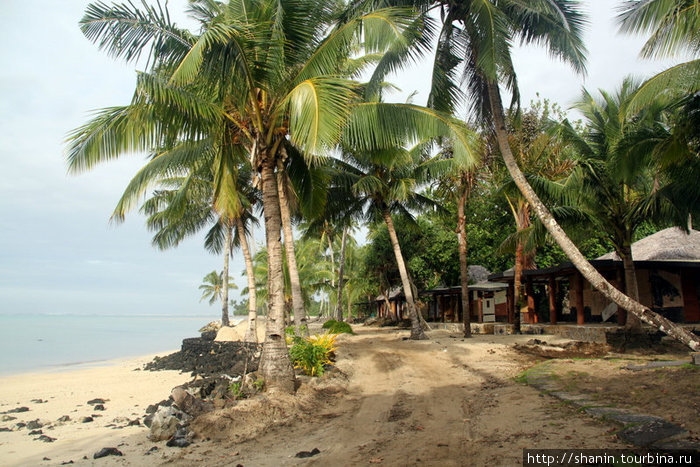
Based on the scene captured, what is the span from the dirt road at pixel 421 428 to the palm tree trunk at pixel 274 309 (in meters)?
0.83

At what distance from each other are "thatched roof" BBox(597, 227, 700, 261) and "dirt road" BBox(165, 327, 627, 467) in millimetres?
11124

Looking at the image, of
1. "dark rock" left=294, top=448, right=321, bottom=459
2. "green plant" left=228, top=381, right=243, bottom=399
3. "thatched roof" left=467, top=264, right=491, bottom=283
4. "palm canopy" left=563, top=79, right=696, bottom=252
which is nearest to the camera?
"dark rock" left=294, top=448, right=321, bottom=459

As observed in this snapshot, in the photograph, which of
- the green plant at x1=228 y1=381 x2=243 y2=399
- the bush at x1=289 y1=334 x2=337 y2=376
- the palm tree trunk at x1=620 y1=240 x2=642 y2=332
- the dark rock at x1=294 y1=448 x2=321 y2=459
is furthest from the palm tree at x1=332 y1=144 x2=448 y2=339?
the dark rock at x1=294 y1=448 x2=321 y2=459

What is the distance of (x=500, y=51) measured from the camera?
8375 millimetres

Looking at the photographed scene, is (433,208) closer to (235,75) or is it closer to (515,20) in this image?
(515,20)

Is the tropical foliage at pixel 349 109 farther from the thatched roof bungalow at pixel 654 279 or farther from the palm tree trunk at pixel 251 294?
the palm tree trunk at pixel 251 294

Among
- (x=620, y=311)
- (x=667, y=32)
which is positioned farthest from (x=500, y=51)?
(x=620, y=311)

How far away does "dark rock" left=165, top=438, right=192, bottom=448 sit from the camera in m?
5.63

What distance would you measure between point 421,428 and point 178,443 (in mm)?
3090

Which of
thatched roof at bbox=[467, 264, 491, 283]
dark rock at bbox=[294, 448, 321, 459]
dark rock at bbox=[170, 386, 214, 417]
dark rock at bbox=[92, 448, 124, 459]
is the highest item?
thatched roof at bbox=[467, 264, 491, 283]

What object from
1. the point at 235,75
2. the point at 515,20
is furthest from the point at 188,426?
the point at 515,20

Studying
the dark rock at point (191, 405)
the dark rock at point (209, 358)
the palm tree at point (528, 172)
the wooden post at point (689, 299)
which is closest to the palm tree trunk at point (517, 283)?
the palm tree at point (528, 172)

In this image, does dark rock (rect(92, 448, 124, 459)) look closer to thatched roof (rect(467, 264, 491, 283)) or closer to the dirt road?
the dirt road

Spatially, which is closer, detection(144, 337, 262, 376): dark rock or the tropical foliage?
the tropical foliage
